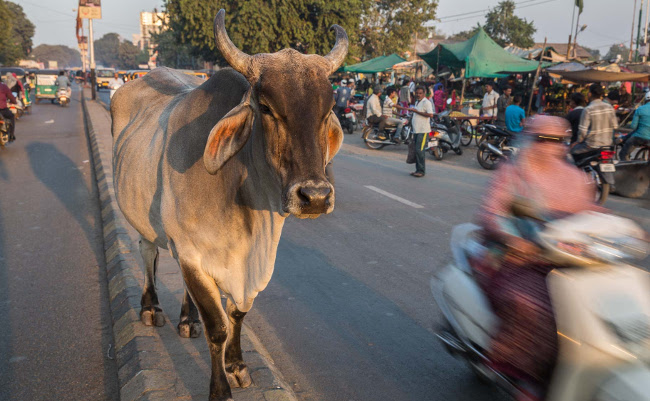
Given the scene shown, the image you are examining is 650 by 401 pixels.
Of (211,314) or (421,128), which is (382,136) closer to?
(421,128)

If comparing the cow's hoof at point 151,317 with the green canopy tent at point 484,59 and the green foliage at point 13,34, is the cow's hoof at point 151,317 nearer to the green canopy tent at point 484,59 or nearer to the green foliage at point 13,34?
the green canopy tent at point 484,59

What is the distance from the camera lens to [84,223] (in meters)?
7.30

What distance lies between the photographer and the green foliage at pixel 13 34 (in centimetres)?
5509

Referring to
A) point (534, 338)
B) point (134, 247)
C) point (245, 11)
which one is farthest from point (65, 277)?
point (245, 11)

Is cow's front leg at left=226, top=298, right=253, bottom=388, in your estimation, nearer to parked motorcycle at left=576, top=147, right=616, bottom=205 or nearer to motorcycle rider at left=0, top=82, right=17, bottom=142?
parked motorcycle at left=576, top=147, right=616, bottom=205

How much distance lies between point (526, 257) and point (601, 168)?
689cm

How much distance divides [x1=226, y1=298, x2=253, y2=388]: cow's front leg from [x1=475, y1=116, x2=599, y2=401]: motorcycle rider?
4.26ft

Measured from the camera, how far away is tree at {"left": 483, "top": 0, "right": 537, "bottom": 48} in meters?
48.1

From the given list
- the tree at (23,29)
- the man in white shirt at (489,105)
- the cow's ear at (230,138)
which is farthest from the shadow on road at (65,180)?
the tree at (23,29)

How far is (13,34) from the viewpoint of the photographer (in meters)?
81.1

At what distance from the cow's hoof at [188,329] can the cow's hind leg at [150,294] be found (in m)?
0.24

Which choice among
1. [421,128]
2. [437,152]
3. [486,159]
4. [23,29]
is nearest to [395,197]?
[421,128]

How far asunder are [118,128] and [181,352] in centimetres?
212

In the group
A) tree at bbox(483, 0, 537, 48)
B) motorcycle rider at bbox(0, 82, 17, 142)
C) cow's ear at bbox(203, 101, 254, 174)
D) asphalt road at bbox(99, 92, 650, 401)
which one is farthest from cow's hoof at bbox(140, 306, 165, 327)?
tree at bbox(483, 0, 537, 48)
